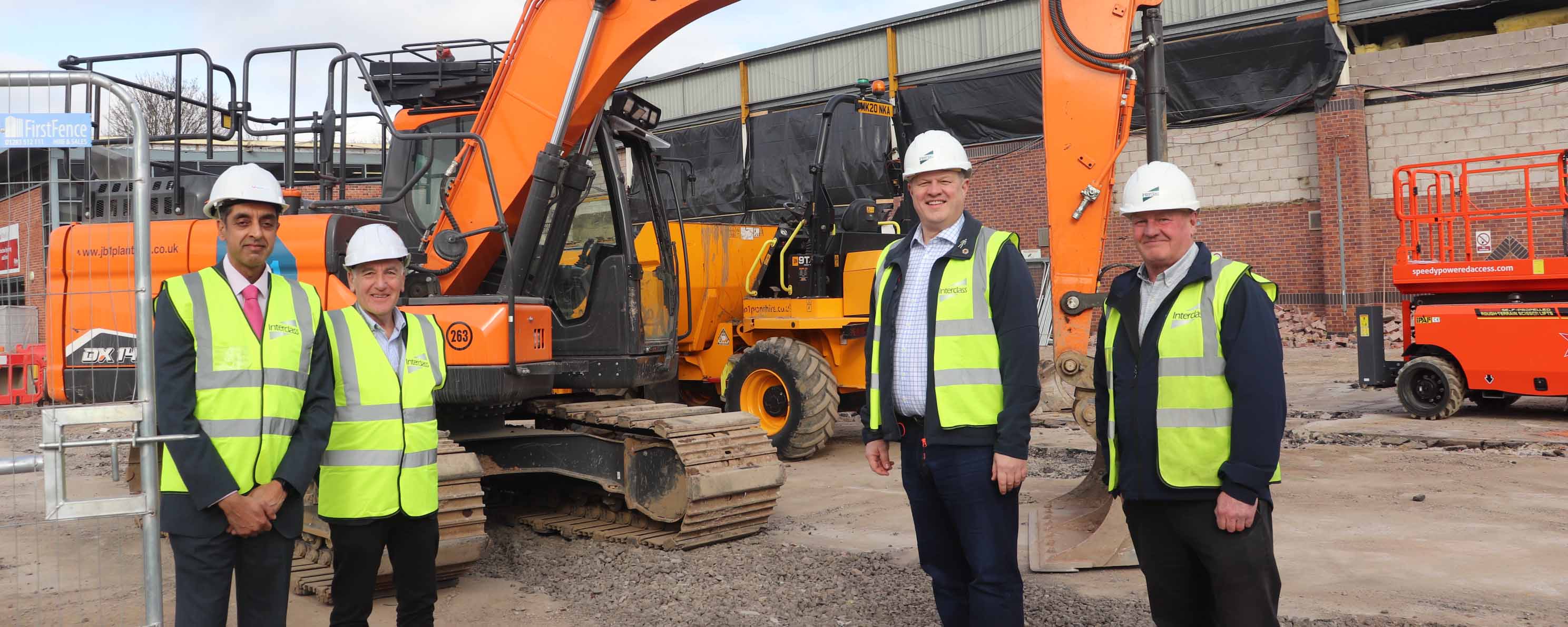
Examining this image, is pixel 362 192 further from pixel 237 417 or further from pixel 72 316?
pixel 237 417

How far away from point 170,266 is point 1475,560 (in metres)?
6.73

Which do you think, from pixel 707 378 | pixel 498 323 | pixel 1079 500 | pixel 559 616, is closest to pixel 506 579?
pixel 559 616

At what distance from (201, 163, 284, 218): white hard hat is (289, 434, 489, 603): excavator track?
2167 millimetres

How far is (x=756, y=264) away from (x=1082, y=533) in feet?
16.2

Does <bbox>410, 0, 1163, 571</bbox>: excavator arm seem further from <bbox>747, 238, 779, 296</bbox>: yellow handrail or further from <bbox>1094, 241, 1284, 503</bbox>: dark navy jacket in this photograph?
<bbox>747, 238, 779, 296</bbox>: yellow handrail

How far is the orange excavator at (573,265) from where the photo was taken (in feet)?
18.1

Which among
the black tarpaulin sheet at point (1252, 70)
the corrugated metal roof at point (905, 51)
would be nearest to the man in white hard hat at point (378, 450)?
the black tarpaulin sheet at point (1252, 70)

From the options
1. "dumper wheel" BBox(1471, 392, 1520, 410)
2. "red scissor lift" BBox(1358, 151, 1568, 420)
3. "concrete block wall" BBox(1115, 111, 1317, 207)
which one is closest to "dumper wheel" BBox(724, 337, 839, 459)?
"red scissor lift" BBox(1358, 151, 1568, 420)

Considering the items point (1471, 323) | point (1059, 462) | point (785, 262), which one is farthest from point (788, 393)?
point (1471, 323)

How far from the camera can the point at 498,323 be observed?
5.55m

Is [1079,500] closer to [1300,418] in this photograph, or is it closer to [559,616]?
[559,616]

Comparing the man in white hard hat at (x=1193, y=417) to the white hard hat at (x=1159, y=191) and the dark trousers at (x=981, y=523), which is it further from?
the dark trousers at (x=981, y=523)

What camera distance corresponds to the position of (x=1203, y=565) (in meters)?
3.00

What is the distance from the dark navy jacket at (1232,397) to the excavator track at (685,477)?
9.75 ft
